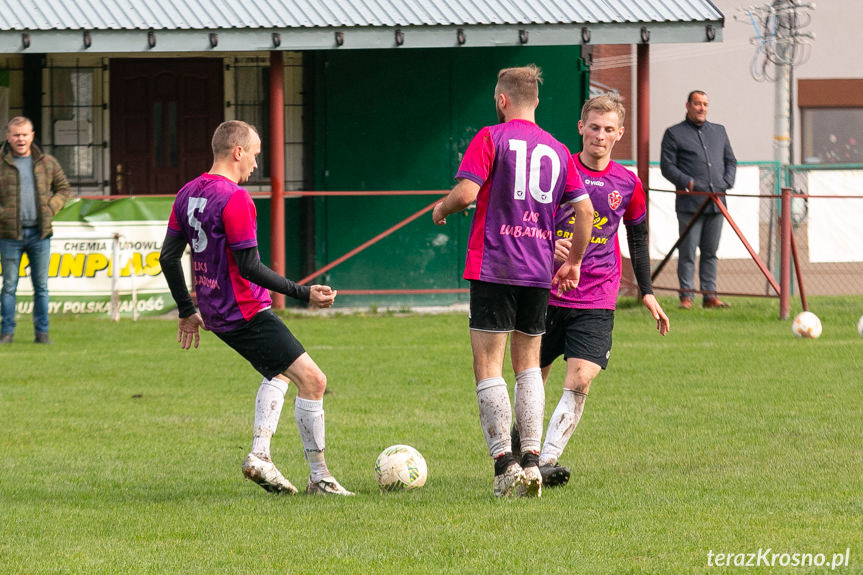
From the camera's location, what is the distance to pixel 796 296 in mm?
17438

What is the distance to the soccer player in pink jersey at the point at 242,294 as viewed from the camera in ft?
20.7

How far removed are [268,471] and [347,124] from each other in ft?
36.0

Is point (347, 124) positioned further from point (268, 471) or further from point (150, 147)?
point (268, 471)

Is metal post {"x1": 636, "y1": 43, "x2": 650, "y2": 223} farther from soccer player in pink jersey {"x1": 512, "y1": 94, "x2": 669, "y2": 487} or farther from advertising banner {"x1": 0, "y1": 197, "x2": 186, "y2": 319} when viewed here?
soccer player in pink jersey {"x1": 512, "y1": 94, "x2": 669, "y2": 487}

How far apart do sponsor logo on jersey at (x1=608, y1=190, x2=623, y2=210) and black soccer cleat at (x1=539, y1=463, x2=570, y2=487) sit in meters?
1.36

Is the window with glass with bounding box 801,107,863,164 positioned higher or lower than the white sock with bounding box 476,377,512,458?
higher

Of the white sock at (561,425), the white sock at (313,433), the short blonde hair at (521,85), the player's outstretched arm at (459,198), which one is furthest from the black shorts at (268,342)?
the short blonde hair at (521,85)

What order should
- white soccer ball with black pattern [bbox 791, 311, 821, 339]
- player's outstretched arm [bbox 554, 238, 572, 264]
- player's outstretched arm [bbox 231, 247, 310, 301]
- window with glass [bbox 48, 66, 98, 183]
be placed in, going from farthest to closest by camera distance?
window with glass [bbox 48, 66, 98, 183]
white soccer ball with black pattern [bbox 791, 311, 821, 339]
player's outstretched arm [bbox 554, 238, 572, 264]
player's outstretched arm [bbox 231, 247, 310, 301]

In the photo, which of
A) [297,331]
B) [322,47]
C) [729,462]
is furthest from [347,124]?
→ [729,462]

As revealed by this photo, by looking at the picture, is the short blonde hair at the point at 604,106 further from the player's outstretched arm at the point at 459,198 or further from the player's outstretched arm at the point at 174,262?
the player's outstretched arm at the point at 174,262

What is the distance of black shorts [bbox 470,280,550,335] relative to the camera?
6.26m

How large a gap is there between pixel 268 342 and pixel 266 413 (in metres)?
0.36

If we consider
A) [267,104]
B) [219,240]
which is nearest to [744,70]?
[267,104]

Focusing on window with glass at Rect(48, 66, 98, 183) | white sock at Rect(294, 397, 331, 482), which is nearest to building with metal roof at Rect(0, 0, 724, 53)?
window with glass at Rect(48, 66, 98, 183)
